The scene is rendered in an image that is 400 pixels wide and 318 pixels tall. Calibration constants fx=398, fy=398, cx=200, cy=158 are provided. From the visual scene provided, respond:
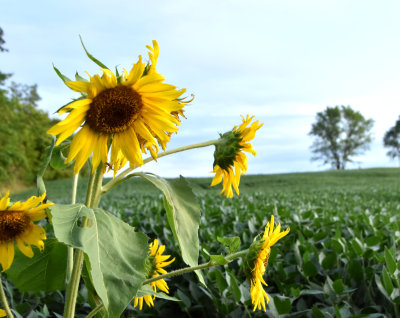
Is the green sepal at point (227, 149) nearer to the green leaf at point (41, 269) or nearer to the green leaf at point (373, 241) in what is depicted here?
the green leaf at point (41, 269)

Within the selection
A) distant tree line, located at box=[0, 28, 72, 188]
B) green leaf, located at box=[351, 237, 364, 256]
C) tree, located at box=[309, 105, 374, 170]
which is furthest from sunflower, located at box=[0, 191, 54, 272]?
tree, located at box=[309, 105, 374, 170]

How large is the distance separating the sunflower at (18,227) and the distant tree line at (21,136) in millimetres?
18607

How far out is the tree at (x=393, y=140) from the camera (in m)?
53.0

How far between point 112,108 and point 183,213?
0.40 meters

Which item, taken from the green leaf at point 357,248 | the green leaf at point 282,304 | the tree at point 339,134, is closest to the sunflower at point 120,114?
the green leaf at point 282,304

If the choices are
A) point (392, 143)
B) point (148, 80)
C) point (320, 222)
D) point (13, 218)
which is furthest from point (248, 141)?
point (392, 143)

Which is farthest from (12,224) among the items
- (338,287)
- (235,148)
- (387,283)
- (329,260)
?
(329,260)

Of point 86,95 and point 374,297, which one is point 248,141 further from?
point 374,297

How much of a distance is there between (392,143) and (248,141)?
192 ft

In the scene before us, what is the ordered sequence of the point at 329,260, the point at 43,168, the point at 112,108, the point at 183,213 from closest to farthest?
1. the point at 112,108
2. the point at 183,213
3. the point at 43,168
4. the point at 329,260

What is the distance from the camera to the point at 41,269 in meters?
1.57

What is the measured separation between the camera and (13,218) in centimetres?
133

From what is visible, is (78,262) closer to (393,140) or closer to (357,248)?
(357,248)

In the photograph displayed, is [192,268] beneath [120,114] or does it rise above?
beneath
